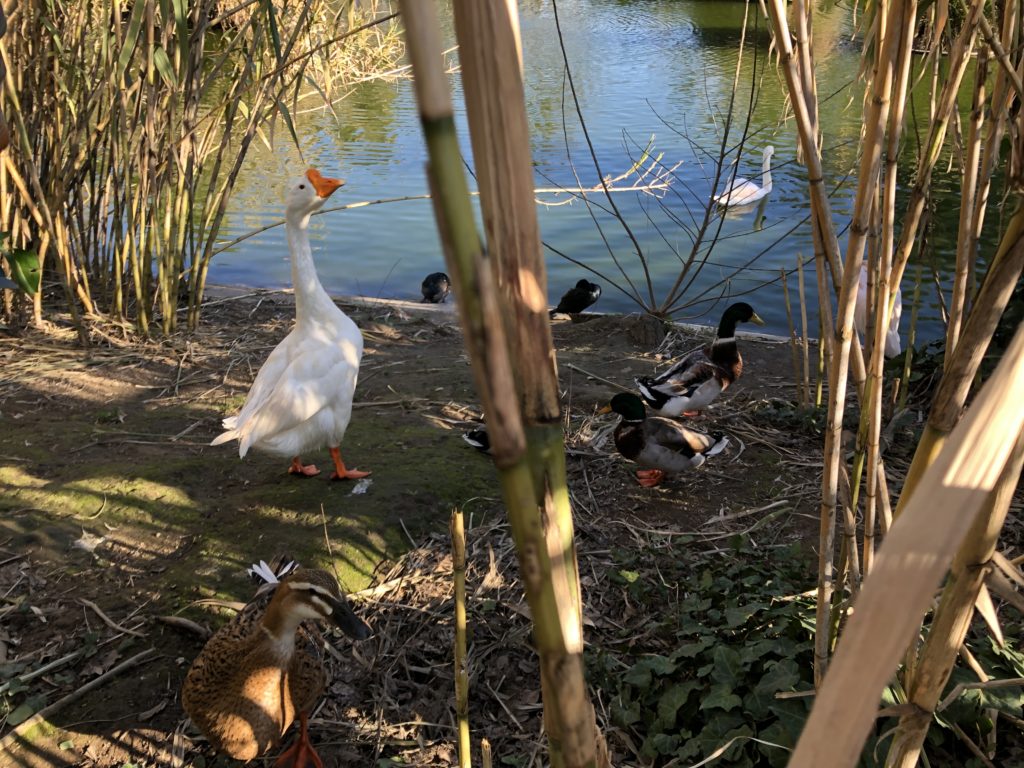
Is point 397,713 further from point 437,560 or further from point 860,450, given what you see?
point 860,450

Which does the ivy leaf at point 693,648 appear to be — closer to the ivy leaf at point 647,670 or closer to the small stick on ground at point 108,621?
the ivy leaf at point 647,670

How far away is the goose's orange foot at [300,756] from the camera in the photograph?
246cm

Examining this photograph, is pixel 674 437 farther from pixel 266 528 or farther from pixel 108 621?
pixel 108 621

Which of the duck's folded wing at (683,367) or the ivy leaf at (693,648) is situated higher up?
the ivy leaf at (693,648)

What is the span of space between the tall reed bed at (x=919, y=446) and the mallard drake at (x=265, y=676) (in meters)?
1.37

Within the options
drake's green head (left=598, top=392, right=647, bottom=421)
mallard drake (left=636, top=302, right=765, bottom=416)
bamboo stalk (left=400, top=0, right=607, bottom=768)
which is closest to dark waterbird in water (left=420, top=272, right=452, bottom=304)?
mallard drake (left=636, top=302, right=765, bottom=416)

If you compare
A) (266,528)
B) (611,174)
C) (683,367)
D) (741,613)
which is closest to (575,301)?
(683,367)

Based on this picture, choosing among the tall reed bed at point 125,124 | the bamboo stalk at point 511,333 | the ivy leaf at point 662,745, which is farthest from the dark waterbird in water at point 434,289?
the bamboo stalk at point 511,333

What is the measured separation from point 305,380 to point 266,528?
69 centimetres

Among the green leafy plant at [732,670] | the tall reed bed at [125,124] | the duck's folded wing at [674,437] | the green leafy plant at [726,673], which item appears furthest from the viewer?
the tall reed bed at [125,124]

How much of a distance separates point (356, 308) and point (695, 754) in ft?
17.3

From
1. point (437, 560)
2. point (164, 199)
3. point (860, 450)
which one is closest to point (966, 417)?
point (860, 450)

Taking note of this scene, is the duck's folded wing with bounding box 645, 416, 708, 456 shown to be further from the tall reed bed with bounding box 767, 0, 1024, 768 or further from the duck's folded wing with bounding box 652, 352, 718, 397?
the tall reed bed with bounding box 767, 0, 1024, 768

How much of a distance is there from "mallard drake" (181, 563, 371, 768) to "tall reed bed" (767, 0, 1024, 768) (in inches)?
53.9
